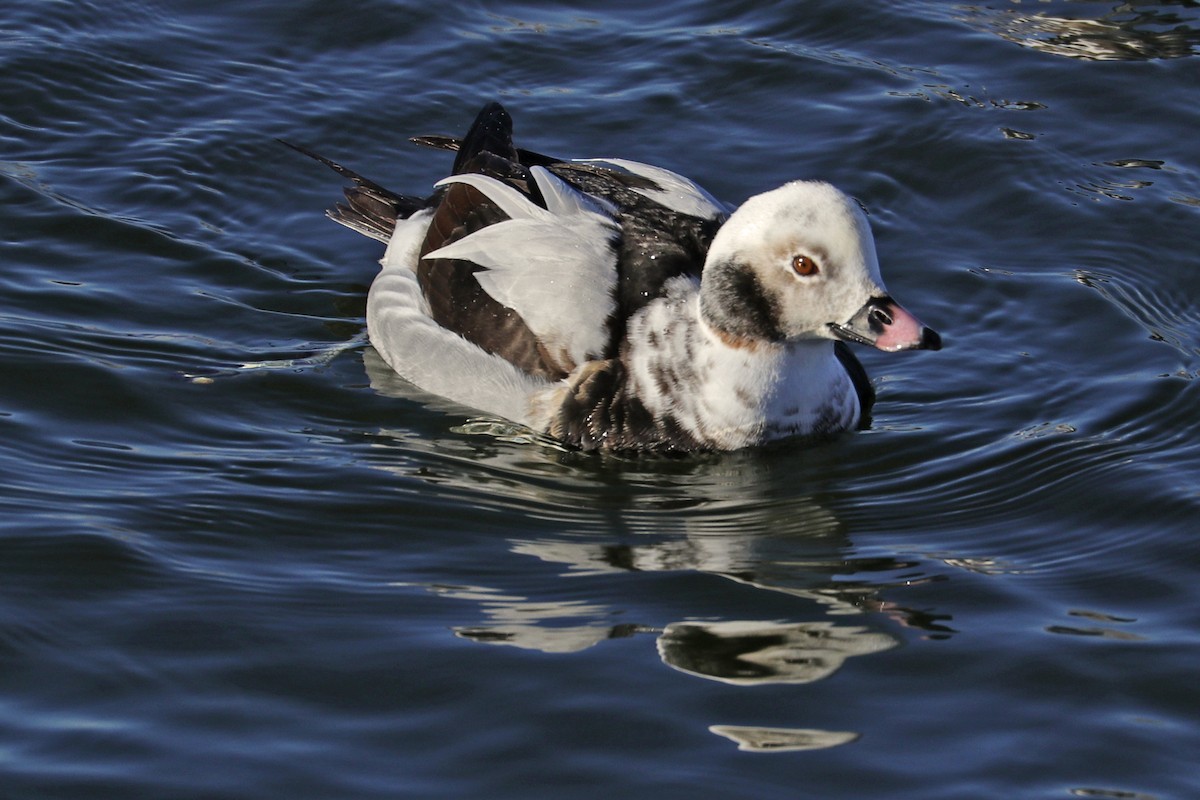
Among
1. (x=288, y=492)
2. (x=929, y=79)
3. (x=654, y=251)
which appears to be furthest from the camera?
(x=929, y=79)

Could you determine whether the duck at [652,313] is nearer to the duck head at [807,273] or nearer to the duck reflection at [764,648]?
the duck head at [807,273]

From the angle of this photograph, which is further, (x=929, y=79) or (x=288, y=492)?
(x=929, y=79)

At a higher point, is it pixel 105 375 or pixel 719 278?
pixel 719 278

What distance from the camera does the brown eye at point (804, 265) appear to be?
Result: 757cm

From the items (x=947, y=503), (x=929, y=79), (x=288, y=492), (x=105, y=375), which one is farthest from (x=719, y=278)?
(x=929, y=79)

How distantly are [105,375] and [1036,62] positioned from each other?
20.2 feet

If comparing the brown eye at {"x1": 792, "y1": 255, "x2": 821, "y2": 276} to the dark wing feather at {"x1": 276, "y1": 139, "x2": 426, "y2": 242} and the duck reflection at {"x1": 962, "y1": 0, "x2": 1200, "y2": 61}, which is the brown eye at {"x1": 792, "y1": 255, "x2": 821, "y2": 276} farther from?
the duck reflection at {"x1": 962, "y1": 0, "x2": 1200, "y2": 61}

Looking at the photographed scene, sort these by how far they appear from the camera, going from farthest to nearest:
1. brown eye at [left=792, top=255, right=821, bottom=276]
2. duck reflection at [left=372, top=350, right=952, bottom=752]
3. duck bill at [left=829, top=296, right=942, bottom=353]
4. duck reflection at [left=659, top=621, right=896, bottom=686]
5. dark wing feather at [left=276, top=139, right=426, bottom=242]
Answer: dark wing feather at [left=276, top=139, right=426, bottom=242]
brown eye at [left=792, top=255, right=821, bottom=276]
duck bill at [left=829, top=296, right=942, bottom=353]
duck reflection at [left=372, top=350, right=952, bottom=752]
duck reflection at [left=659, top=621, right=896, bottom=686]

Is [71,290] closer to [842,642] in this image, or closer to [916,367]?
[916,367]

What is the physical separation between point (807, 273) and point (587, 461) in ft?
4.05

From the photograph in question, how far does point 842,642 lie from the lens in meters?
6.30

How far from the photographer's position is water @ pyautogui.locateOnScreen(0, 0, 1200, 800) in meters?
5.73

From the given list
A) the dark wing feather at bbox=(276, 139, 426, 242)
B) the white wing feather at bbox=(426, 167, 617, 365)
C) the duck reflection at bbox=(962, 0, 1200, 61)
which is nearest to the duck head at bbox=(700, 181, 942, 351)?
Result: the white wing feather at bbox=(426, 167, 617, 365)

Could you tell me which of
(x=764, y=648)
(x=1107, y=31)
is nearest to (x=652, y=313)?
(x=764, y=648)
